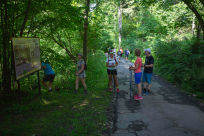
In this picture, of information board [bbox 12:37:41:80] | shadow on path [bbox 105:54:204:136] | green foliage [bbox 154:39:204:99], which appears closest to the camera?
shadow on path [bbox 105:54:204:136]

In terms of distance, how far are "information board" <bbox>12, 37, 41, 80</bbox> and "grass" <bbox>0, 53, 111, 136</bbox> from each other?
1.08m

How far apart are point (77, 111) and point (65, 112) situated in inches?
14.3

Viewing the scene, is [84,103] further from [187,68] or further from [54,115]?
[187,68]

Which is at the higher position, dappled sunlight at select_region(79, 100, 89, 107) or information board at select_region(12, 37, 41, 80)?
information board at select_region(12, 37, 41, 80)

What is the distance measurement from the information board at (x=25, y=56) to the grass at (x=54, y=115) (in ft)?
3.54

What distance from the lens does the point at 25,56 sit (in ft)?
15.1

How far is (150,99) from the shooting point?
621cm

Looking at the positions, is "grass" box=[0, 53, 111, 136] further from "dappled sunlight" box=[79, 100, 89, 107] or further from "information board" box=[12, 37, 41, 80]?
"information board" box=[12, 37, 41, 80]

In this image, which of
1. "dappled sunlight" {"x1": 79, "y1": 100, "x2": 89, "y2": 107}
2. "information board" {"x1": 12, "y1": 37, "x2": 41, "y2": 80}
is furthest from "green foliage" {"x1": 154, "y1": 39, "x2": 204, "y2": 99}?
"information board" {"x1": 12, "y1": 37, "x2": 41, "y2": 80}

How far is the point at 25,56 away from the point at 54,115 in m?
1.96

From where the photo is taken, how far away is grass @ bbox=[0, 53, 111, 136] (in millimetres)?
3557

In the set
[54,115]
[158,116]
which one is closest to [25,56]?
[54,115]

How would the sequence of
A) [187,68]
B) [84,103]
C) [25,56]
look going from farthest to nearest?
[187,68] → [84,103] → [25,56]

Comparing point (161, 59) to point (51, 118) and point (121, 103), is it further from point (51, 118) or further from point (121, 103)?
point (51, 118)
